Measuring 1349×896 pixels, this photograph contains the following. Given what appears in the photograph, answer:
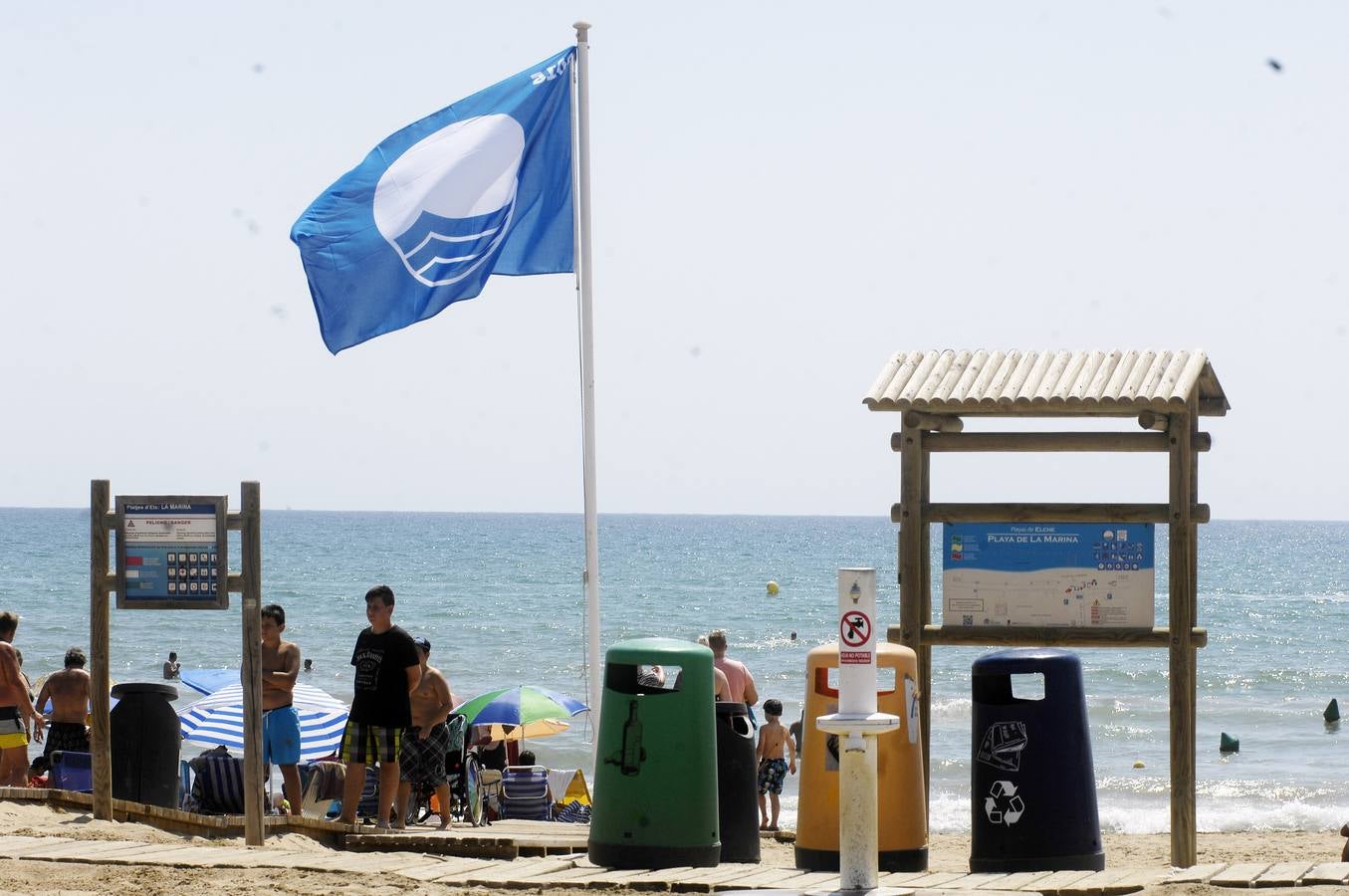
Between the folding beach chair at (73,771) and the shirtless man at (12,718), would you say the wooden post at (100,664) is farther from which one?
the shirtless man at (12,718)

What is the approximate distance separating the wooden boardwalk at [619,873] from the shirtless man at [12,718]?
4247mm

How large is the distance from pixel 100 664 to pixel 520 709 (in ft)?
22.9

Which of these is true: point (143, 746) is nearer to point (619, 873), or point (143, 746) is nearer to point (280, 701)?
point (280, 701)

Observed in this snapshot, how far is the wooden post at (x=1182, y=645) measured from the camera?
836cm

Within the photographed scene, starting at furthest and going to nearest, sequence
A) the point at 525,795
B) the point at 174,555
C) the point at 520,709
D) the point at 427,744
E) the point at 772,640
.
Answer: the point at 772,640 < the point at 520,709 < the point at 525,795 < the point at 427,744 < the point at 174,555

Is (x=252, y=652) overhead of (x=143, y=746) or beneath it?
overhead

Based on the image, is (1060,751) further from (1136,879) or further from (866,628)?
(866,628)

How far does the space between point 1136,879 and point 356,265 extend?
687 cm

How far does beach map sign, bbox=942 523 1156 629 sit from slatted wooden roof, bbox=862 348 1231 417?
59 centimetres

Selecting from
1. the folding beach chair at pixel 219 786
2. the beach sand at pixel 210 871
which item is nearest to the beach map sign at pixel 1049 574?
the beach sand at pixel 210 871

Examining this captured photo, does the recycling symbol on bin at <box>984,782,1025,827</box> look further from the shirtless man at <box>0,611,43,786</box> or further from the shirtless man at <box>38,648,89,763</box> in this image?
the shirtless man at <box>0,611,43,786</box>

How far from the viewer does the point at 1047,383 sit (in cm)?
852

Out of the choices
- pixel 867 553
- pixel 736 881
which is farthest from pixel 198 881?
pixel 867 553

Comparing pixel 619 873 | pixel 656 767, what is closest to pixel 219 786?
pixel 656 767
